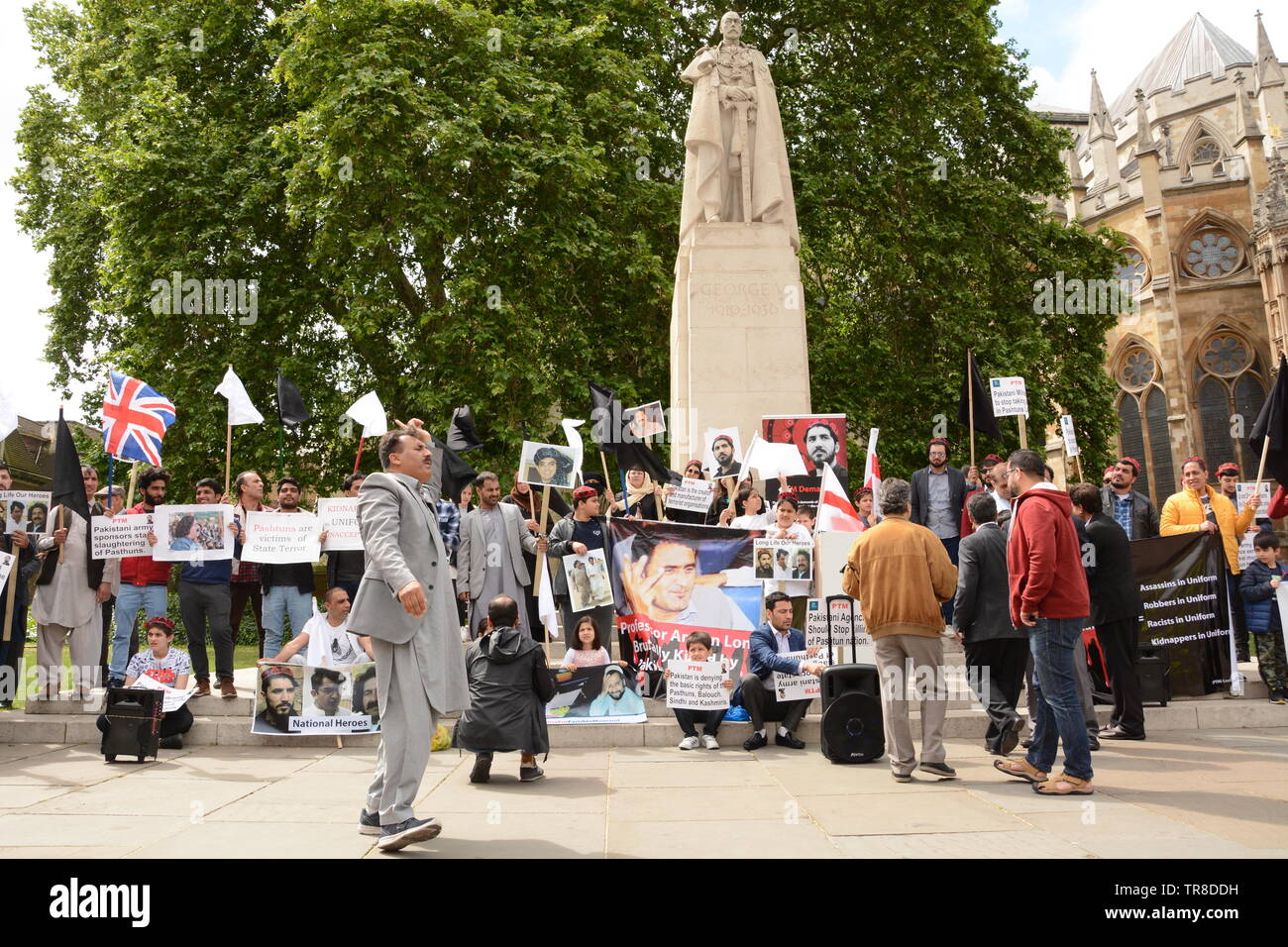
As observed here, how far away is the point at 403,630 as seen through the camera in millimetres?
5480

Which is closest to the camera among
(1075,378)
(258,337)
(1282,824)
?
(1282,824)

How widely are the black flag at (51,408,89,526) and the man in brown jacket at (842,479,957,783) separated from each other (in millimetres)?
7173

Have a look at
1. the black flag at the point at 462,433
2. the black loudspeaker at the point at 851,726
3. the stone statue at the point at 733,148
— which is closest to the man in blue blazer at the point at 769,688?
the black loudspeaker at the point at 851,726

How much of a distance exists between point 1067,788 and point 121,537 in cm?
815

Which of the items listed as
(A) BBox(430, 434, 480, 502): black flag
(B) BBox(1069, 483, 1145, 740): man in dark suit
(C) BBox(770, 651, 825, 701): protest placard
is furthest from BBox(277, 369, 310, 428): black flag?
(B) BBox(1069, 483, 1145, 740): man in dark suit

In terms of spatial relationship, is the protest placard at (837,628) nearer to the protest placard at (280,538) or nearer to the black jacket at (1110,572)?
the black jacket at (1110,572)

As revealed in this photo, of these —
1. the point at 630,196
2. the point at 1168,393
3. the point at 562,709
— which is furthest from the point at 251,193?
the point at 1168,393

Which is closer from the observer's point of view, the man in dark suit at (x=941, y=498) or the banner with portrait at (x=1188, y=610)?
the banner with portrait at (x=1188, y=610)

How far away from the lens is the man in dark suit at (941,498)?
11.7 meters

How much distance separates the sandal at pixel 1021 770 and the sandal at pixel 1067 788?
0.42ft

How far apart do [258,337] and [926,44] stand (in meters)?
16.3

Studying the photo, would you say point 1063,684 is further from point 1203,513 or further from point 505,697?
point 1203,513

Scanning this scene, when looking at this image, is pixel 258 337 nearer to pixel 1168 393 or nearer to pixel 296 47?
pixel 296 47

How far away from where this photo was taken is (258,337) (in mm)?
21172
